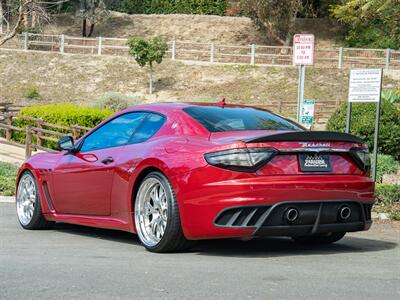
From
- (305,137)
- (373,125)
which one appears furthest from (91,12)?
(305,137)

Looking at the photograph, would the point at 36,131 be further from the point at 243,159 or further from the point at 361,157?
the point at 243,159

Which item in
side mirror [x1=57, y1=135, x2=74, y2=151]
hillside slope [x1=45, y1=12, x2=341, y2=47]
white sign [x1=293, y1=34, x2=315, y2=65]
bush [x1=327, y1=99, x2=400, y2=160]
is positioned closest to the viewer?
side mirror [x1=57, y1=135, x2=74, y2=151]

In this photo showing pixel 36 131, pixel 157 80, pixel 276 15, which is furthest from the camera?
pixel 276 15

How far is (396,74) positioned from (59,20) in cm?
2680

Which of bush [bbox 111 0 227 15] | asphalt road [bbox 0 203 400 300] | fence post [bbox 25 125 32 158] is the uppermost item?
bush [bbox 111 0 227 15]

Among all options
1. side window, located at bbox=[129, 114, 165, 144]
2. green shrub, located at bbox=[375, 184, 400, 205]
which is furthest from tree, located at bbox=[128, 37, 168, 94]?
side window, located at bbox=[129, 114, 165, 144]

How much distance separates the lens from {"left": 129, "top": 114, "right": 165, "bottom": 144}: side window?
8.09 m

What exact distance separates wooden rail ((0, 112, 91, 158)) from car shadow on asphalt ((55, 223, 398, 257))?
34.1ft

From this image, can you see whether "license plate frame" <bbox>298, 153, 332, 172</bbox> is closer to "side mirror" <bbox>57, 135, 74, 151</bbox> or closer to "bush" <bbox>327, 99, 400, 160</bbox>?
"side mirror" <bbox>57, 135, 74, 151</bbox>

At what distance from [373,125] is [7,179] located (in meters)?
9.41

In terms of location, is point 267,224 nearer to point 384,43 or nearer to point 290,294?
point 290,294

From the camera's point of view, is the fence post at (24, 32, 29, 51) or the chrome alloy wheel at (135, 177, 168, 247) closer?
the chrome alloy wheel at (135, 177, 168, 247)

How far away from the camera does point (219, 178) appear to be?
280 inches

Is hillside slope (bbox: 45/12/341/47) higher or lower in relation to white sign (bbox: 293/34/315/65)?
higher
